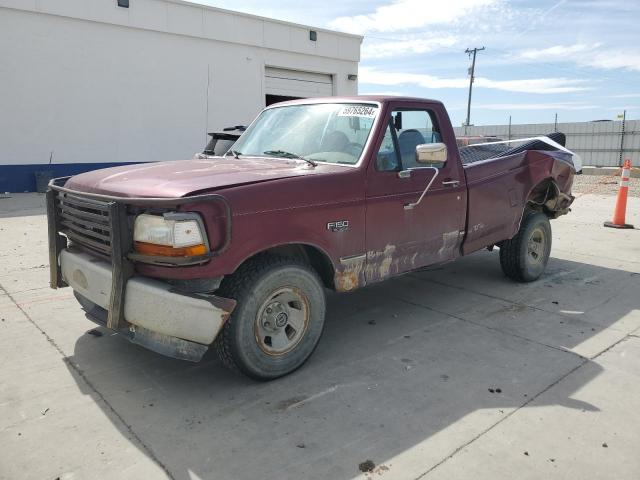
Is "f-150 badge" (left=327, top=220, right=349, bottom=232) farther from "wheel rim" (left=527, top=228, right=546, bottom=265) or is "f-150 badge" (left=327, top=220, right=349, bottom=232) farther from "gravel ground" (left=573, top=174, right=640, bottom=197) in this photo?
"gravel ground" (left=573, top=174, right=640, bottom=197)

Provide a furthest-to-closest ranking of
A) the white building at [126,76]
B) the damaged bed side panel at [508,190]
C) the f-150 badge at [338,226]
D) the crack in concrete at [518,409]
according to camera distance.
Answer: the white building at [126,76]
the damaged bed side panel at [508,190]
the f-150 badge at [338,226]
the crack in concrete at [518,409]

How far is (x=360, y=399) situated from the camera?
3207 mm

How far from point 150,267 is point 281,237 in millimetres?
814

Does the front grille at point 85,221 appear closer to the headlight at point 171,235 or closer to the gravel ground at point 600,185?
the headlight at point 171,235

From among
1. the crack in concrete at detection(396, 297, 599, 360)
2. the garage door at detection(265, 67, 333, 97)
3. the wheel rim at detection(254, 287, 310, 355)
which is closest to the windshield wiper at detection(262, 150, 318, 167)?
the wheel rim at detection(254, 287, 310, 355)

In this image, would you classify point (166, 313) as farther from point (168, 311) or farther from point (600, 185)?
point (600, 185)

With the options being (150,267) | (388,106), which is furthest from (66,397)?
(388,106)

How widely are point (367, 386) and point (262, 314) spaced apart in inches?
33.1

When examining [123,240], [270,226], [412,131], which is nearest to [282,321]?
[270,226]

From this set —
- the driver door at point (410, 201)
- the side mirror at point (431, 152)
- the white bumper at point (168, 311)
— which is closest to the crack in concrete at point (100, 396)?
the white bumper at point (168, 311)

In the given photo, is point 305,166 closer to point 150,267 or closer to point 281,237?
point 281,237

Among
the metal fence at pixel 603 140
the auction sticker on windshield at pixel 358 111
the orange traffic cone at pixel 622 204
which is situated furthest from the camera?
the metal fence at pixel 603 140

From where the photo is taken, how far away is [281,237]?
10.7ft

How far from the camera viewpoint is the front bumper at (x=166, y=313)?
116 inches
